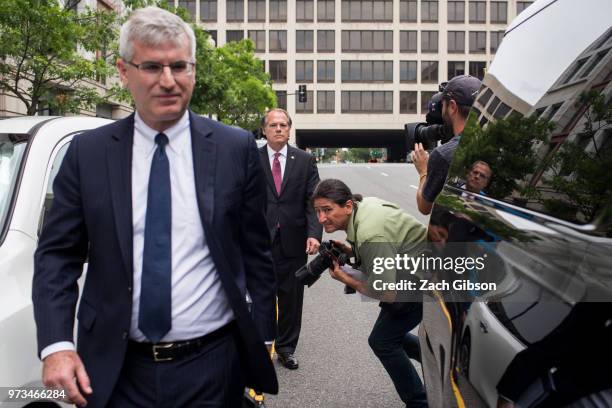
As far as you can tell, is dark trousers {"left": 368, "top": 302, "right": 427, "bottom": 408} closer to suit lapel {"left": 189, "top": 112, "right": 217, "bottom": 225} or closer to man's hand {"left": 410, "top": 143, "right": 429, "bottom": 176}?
man's hand {"left": 410, "top": 143, "right": 429, "bottom": 176}

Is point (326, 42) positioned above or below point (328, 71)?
above

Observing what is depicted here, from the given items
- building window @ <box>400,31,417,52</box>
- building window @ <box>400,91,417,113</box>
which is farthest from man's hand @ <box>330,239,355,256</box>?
building window @ <box>400,31,417,52</box>

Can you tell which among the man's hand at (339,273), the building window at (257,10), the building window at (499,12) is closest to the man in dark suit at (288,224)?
the man's hand at (339,273)

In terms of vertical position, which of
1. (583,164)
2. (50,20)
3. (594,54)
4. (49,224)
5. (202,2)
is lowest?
(49,224)

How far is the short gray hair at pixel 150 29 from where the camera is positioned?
77.6 inches

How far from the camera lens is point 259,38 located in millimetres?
72500

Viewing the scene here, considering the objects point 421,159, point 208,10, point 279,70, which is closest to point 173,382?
point 421,159

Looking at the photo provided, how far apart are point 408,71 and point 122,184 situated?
236 ft

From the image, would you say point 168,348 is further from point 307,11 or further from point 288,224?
point 307,11

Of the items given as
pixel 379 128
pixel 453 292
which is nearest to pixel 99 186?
pixel 453 292

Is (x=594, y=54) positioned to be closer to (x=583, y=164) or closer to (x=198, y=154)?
(x=583, y=164)

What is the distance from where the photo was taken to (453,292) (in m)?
1.86

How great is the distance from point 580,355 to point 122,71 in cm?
161

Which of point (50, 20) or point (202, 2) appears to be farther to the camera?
point (202, 2)
